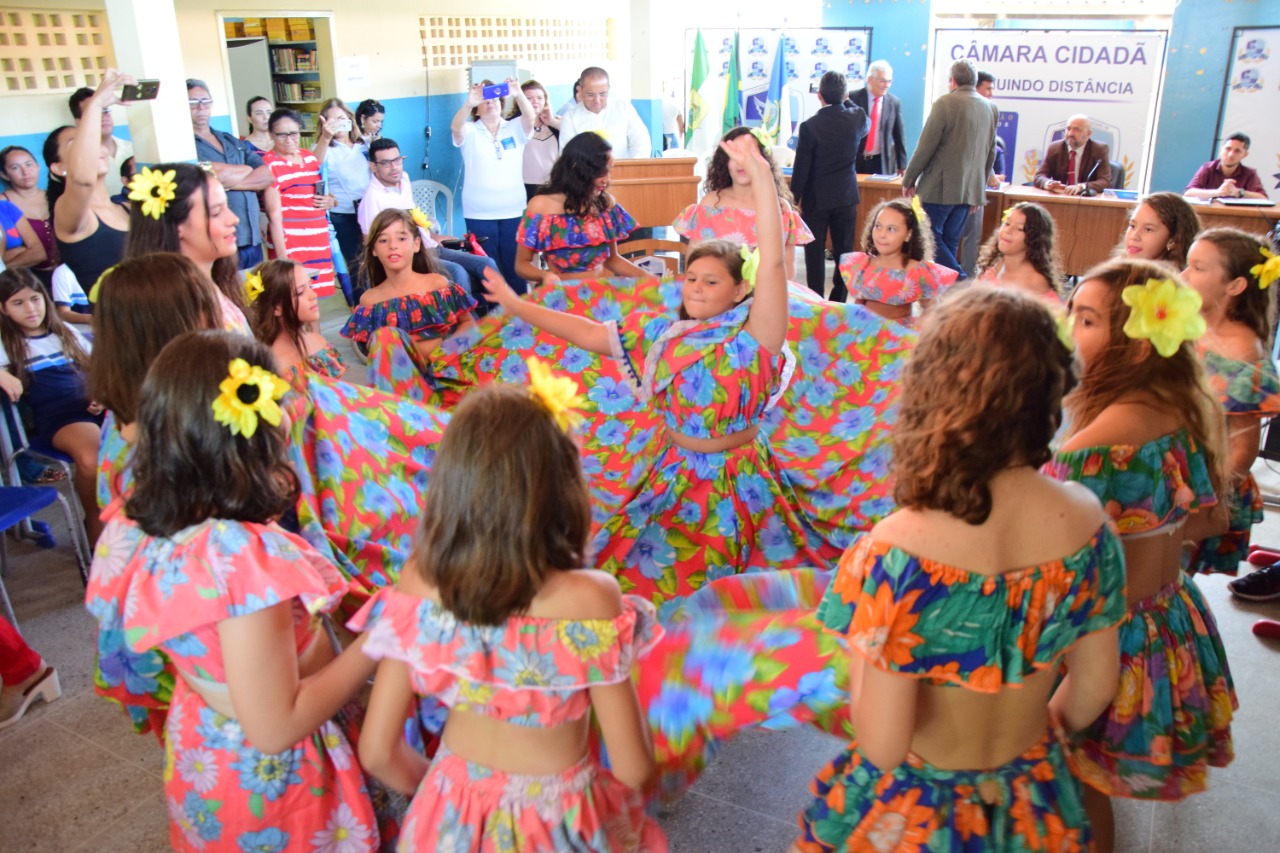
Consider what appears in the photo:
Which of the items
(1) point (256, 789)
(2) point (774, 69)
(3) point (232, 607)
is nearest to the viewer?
(3) point (232, 607)

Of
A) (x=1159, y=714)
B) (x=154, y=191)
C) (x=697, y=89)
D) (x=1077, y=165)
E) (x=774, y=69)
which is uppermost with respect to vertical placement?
(x=774, y=69)

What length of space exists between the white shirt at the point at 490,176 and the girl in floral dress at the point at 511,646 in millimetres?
5458

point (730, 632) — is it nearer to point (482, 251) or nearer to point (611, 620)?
point (611, 620)

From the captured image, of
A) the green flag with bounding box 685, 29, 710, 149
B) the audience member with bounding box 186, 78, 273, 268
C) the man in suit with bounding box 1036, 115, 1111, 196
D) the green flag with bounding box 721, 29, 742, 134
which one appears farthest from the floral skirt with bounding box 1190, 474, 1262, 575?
the green flag with bounding box 685, 29, 710, 149

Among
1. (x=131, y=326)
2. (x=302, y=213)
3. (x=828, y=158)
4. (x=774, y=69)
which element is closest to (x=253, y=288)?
(x=131, y=326)

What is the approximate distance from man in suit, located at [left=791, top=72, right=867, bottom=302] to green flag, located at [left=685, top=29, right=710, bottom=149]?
4.53 meters

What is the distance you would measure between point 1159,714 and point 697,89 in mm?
10048

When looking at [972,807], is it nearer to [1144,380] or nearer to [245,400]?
[1144,380]

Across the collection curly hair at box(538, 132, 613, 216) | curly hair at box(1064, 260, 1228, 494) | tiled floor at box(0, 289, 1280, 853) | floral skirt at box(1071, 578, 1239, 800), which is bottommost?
tiled floor at box(0, 289, 1280, 853)

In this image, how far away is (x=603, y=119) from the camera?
727 cm

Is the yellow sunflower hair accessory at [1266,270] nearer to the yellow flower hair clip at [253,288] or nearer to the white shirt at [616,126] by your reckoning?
the yellow flower hair clip at [253,288]

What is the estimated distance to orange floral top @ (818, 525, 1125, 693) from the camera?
1430mm

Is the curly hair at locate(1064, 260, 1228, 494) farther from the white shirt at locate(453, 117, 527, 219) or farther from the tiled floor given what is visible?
the white shirt at locate(453, 117, 527, 219)

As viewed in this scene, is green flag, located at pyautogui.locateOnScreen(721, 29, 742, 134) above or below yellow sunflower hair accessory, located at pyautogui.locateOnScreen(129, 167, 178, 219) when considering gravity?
above
